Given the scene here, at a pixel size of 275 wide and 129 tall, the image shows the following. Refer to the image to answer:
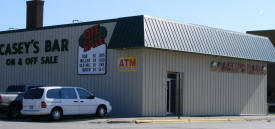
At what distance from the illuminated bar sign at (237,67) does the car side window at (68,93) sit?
10534mm

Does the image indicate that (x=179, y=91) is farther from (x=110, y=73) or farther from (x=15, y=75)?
(x=15, y=75)

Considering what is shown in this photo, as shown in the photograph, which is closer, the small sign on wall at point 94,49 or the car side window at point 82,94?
the car side window at point 82,94

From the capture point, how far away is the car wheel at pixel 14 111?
2447cm

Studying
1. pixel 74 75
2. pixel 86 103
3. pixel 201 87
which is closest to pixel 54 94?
pixel 86 103

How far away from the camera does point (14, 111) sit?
24.6m

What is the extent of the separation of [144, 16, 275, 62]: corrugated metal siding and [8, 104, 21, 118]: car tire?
704cm

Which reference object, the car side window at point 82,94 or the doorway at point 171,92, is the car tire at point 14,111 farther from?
the doorway at point 171,92

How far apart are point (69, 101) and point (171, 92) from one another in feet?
24.4

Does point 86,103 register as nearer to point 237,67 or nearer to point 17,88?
point 17,88

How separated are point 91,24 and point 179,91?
627 cm

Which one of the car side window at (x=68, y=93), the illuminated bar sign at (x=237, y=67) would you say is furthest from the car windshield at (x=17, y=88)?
the illuminated bar sign at (x=237, y=67)

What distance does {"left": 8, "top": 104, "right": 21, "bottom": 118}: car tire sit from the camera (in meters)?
24.5

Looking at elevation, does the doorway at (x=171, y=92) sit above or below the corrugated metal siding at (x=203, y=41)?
below

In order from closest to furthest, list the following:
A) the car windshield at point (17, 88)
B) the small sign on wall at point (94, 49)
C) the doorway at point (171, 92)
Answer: the car windshield at point (17, 88)
the small sign on wall at point (94, 49)
the doorway at point (171, 92)
